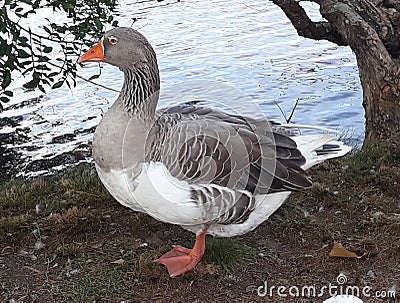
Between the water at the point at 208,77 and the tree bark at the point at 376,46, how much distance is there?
179 cm

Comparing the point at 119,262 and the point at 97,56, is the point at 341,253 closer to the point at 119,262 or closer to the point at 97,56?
the point at 119,262

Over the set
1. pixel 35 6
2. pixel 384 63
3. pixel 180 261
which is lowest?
pixel 180 261

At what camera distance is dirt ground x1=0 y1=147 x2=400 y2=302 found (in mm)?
3611

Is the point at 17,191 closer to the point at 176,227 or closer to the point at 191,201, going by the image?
the point at 176,227

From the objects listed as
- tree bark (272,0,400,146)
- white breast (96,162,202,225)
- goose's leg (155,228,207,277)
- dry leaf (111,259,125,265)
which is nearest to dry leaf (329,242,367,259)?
goose's leg (155,228,207,277)

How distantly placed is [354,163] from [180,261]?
2.19m

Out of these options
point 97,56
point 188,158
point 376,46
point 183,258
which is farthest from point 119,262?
point 376,46

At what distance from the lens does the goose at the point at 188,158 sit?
336 cm

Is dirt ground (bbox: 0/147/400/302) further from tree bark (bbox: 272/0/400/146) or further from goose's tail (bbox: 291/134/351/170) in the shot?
tree bark (bbox: 272/0/400/146)

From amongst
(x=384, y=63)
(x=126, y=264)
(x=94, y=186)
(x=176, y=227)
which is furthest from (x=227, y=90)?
(x=126, y=264)

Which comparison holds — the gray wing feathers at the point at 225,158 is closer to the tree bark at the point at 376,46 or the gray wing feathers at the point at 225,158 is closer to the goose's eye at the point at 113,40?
the goose's eye at the point at 113,40

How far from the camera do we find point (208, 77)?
9117 mm

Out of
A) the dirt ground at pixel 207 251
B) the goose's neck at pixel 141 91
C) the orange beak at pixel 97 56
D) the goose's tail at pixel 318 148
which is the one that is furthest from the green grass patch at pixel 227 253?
the orange beak at pixel 97 56

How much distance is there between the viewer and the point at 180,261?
12.1ft
